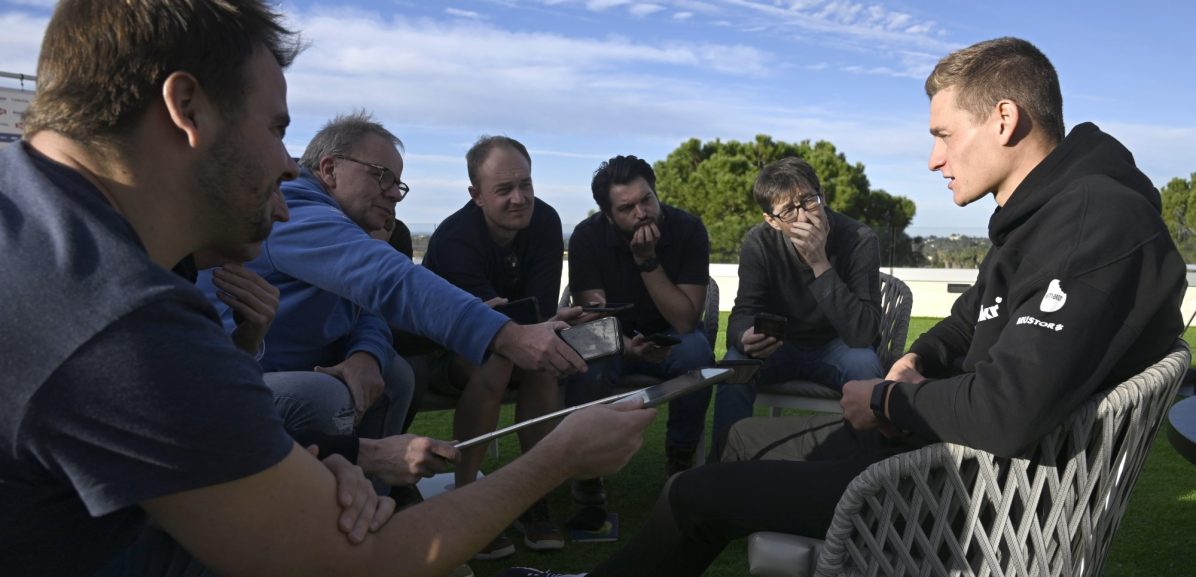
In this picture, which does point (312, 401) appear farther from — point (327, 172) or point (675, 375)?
point (675, 375)

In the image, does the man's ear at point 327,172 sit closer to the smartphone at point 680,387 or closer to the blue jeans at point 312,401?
the blue jeans at point 312,401

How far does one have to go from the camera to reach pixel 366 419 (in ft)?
11.1

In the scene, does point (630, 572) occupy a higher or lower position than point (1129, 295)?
lower

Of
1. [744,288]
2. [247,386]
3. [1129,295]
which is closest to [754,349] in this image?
[744,288]

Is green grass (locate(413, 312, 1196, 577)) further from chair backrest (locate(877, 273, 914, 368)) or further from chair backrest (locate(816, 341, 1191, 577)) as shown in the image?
chair backrest (locate(816, 341, 1191, 577))

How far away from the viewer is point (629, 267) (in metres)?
4.82

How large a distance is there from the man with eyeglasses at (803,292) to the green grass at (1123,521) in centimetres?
56

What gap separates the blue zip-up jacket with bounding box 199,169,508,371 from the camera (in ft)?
9.74

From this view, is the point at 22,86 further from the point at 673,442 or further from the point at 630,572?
the point at 630,572

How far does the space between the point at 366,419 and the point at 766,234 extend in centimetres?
232

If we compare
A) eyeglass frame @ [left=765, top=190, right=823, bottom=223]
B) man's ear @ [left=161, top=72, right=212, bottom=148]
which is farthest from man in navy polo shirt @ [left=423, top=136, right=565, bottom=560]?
man's ear @ [left=161, top=72, right=212, bottom=148]

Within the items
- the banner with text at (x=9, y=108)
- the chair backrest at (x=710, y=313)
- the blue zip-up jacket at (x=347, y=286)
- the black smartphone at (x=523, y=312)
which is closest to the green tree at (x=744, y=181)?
the banner with text at (x=9, y=108)

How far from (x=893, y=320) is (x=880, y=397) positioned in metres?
2.70

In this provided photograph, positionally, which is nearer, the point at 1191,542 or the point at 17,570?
the point at 17,570
